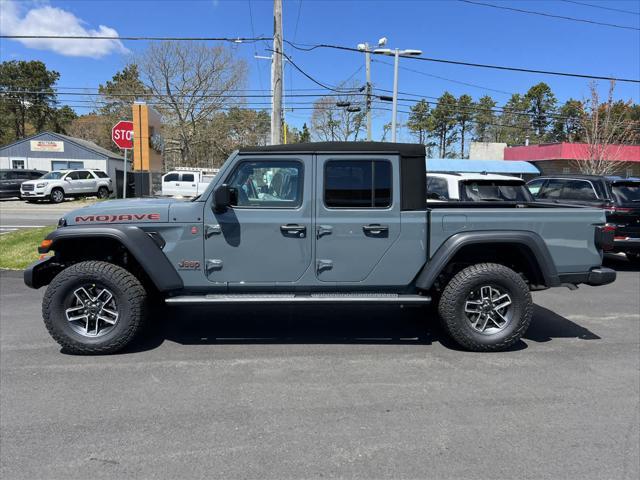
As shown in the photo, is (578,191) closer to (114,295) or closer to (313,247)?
(313,247)

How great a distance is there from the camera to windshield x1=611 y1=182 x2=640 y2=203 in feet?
29.7

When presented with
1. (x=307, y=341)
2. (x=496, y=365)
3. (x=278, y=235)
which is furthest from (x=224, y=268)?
(x=496, y=365)

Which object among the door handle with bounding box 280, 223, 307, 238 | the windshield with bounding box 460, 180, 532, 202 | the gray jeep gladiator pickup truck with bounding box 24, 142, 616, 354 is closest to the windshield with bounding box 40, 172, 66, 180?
the windshield with bounding box 460, 180, 532, 202

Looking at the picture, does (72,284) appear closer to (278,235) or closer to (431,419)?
(278,235)

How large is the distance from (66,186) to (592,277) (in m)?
28.5

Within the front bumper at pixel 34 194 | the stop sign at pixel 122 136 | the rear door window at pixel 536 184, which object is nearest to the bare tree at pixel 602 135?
the rear door window at pixel 536 184

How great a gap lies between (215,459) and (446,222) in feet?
9.57

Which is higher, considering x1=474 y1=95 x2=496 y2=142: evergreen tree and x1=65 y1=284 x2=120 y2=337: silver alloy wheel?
x1=474 y1=95 x2=496 y2=142: evergreen tree

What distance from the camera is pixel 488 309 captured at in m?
4.69

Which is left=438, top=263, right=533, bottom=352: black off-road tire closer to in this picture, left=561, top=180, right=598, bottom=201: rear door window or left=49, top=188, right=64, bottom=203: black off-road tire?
left=561, top=180, right=598, bottom=201: rear door window

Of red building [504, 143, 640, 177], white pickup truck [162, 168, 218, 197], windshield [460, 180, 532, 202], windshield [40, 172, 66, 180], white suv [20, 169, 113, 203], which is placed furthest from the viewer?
red building [504, 143, 640, 177]

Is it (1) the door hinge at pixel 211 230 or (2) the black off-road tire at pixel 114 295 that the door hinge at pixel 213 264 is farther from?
(2) the black off-road tire at pixel 114 295

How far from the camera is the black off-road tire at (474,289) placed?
15.1ft

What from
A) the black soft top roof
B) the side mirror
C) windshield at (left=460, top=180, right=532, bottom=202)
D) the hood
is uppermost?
the black soft top roof
